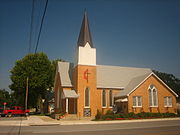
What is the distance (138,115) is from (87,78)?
9843 mm

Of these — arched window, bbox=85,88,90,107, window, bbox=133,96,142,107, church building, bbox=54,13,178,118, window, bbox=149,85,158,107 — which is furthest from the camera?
window, bbox=149,85,158,107

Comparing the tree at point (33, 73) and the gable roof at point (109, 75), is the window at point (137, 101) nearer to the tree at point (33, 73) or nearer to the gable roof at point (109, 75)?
the gable roof at point (109, 75)

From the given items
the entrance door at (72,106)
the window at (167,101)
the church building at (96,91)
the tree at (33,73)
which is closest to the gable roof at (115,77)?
the church building at (96,91)

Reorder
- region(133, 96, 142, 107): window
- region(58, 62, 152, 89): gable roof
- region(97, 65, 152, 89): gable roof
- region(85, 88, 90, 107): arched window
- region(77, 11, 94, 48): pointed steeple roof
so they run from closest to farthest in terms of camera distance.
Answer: region(133, 96, 142, 107): window
region(85, 88, 90, 107): arched window
region(77, 11, 94, 48): pointed steeple roof
region(58, 62, 152, 89): gable roof
region(97, 65, 152, 89): gable roof

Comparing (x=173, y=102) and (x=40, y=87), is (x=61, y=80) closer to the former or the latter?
(x=40, y=87)

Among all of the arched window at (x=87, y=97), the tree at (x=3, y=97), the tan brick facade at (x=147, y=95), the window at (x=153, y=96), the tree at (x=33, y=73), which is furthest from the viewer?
the tree at (x=3, y=97)

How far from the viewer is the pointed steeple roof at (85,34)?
3397 cm

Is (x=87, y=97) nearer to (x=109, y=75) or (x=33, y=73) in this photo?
(x=109, y=75)

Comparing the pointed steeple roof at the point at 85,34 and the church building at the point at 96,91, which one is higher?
the pointed steeple roof at the point at 85,34

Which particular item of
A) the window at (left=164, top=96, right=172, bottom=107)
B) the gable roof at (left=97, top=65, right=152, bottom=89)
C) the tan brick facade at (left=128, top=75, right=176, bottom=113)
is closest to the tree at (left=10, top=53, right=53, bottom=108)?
the gable roof at (left=97, top=65, right=152, bottom=89)

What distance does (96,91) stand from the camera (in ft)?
108

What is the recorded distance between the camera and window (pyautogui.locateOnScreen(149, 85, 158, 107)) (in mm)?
32000

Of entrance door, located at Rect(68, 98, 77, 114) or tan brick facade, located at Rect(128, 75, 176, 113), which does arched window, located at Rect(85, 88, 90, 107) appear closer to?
entrance door, located at Rect(68, 98, 77, 114)

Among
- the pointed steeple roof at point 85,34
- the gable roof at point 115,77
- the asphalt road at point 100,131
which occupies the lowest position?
the asphalt road at point 100,131
